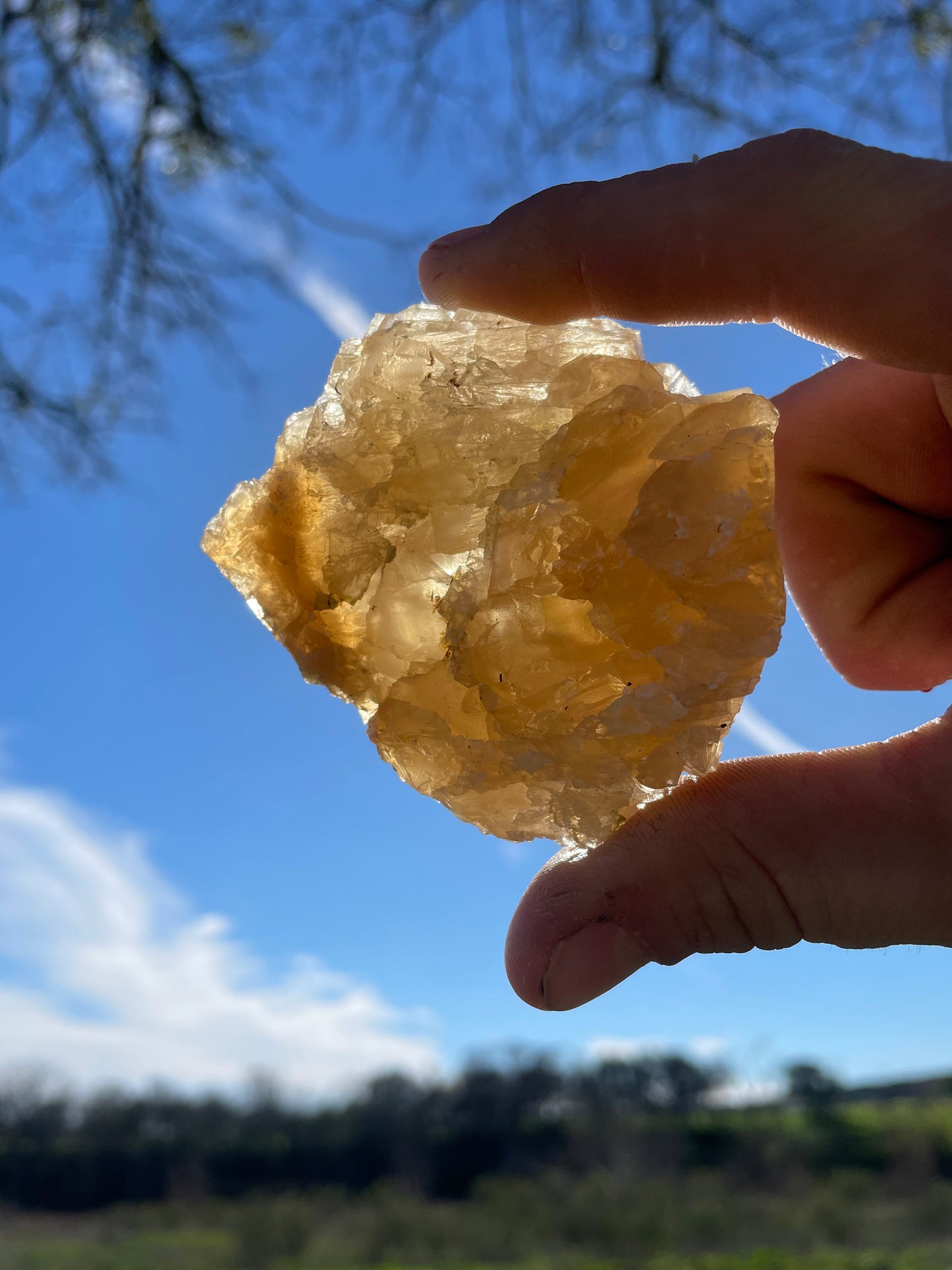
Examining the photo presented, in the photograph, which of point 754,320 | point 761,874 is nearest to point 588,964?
point 761,874

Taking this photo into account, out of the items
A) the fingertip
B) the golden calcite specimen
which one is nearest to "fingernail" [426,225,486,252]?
the fingertip

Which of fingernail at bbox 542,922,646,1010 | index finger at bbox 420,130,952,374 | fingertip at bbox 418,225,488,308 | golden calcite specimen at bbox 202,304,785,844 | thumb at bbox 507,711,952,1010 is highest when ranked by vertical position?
fingertip at bbox 418,225,488,308

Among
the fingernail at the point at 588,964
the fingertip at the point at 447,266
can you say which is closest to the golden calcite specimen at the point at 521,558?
the fingertip at the point at 447,266

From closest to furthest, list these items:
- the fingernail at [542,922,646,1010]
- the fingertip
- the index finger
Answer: the index finger < the fingernail at [542,922,646,1010] < the fingertip

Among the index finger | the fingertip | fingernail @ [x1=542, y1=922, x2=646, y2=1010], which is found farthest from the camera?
the fingertip

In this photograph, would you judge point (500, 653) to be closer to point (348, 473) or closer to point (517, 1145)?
point (348, 473)

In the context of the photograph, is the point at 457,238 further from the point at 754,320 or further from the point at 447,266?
the point at 754,320

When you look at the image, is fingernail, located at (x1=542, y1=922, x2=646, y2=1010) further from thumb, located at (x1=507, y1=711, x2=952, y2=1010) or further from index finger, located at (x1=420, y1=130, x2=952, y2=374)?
index finger, located at (x1=420, y1=130, x2=952, y2=374)
